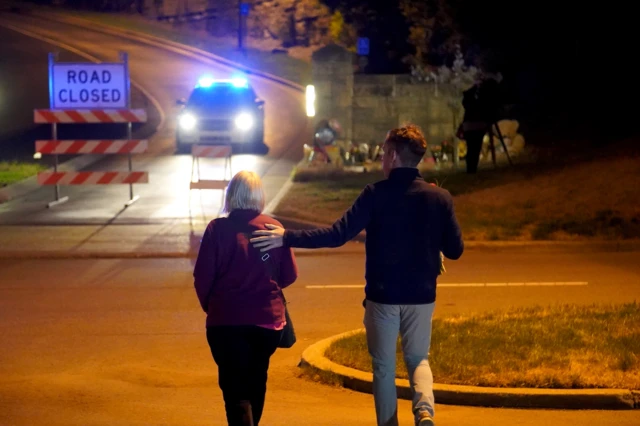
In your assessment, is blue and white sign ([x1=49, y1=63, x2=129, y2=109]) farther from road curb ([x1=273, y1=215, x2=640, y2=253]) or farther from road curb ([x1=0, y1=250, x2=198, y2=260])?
road curb ([x1=273, y1=215, x2=640, y2=253])

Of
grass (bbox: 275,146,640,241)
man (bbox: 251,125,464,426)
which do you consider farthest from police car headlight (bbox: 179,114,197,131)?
man (bbox: 251,125,464,426)

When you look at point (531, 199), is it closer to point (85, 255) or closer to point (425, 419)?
point (85, 255)

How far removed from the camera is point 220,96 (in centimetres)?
2655

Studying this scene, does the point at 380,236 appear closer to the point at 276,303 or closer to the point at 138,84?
the point at 276,303

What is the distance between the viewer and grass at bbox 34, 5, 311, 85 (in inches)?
1745

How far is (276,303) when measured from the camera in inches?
206

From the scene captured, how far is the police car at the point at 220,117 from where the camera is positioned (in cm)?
2528

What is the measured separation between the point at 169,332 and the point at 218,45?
138 feet

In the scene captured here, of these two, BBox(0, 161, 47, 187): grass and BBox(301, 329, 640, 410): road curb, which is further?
BBox(0, 161, 47, 187): grass

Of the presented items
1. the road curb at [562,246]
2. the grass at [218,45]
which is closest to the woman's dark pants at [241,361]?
the road curb at [562,246]

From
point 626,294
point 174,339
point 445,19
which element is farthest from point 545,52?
point 174,339

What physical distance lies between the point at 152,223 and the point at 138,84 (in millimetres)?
21518

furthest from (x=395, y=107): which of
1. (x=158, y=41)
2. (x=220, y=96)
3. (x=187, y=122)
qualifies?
(x=158, y=41)

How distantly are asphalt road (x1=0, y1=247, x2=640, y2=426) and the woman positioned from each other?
1.30m
